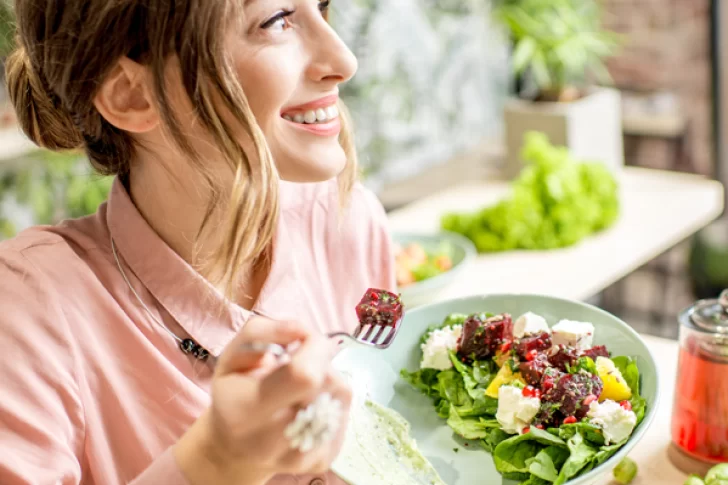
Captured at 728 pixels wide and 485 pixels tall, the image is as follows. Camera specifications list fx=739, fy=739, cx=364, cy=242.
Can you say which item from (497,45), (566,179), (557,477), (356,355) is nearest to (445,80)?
(497,45)

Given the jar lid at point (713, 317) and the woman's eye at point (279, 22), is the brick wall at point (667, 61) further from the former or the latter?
the woman's eye at point (279, 22)

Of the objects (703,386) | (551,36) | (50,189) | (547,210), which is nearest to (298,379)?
(703,386)

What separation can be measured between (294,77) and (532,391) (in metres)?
0.53

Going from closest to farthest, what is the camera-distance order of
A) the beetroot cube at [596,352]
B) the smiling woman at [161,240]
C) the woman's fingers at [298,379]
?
1. the woman's fingers at [298,379]
2. the smiling woman at [161,240]
3. the beetroot cube at [596,352]

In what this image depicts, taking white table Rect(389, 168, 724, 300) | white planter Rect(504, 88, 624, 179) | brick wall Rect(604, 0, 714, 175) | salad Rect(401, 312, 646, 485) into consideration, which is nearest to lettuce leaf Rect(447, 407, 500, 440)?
salad Rect(401, 312, 646, 485)

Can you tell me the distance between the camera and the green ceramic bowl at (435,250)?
1.74 m

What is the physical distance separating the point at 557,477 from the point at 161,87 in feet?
2.22

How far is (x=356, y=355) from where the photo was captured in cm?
115

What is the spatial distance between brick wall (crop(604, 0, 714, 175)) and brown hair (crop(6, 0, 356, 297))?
2.99 meters

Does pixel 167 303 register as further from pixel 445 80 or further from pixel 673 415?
pixel 445 80

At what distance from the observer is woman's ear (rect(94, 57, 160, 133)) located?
908 mm

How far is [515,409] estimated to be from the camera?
1.00 metres

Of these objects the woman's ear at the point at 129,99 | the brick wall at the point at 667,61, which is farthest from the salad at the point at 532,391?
the brick wall at the point at 667,61

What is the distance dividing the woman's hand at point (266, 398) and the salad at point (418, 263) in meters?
1.08
